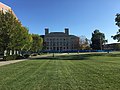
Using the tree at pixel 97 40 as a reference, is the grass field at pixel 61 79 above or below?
below

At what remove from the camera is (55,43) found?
6929 inches

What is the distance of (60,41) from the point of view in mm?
176250

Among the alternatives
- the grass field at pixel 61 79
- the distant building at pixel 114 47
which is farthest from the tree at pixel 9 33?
the distant building at pixel 114 47

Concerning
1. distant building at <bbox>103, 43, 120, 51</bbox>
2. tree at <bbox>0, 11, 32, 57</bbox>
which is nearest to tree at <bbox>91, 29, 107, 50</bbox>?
distant building at <bbox>103, 43, 120, 51</bbox>

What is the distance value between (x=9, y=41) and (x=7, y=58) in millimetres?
3340

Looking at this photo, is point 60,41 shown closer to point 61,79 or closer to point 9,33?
point 9,33

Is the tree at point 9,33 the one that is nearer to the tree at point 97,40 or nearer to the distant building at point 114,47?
the tree at point 97,40

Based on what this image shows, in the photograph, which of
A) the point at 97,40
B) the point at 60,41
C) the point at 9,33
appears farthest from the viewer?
the point at 60,41

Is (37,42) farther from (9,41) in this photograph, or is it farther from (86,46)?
(86,46)

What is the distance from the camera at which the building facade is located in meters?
174

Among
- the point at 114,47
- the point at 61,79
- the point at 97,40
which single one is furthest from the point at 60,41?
the point at 61,79

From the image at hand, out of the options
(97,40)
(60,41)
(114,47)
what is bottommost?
(114,47)

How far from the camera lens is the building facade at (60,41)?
6850 inches

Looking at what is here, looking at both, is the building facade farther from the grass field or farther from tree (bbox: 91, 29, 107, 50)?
the grass field
